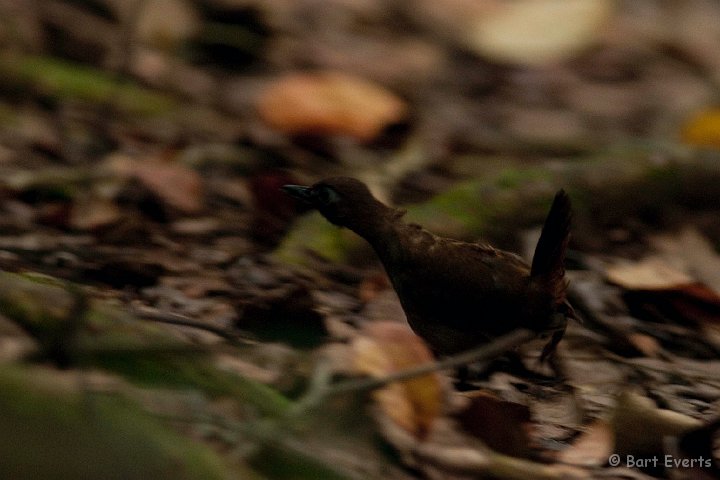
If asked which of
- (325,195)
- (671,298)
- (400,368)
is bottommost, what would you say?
(400,368)

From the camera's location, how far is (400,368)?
263 centimetres

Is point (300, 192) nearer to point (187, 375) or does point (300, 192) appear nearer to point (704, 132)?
point (187, 375)

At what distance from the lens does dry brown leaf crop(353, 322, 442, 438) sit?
2424mm

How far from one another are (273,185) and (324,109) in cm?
93

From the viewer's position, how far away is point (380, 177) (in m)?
4.52

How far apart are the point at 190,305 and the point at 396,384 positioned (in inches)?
31.3

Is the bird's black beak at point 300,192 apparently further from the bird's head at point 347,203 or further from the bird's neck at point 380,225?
the bird's neck at point 380,225

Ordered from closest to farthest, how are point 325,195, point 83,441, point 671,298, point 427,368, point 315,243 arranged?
1. point 83,441
2. point 427,368
3. point 325,195
4. point 671,298
5. point 315,243

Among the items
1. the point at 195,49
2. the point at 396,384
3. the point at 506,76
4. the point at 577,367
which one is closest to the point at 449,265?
the point at 396,384

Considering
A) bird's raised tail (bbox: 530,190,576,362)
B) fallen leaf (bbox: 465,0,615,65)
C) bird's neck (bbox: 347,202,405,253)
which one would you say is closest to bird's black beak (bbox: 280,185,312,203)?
Result: bird's neck (bbox: 347,202,405,253)

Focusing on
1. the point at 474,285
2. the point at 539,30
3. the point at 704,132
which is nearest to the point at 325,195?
the point at 474,285

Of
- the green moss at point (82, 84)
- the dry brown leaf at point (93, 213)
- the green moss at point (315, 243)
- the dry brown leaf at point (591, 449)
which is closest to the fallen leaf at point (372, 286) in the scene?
the green moss at point (315, 243)

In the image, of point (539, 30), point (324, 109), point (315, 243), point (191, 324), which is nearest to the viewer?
point (191, 324)

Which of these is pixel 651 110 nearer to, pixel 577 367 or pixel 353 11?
pixel 353 11
